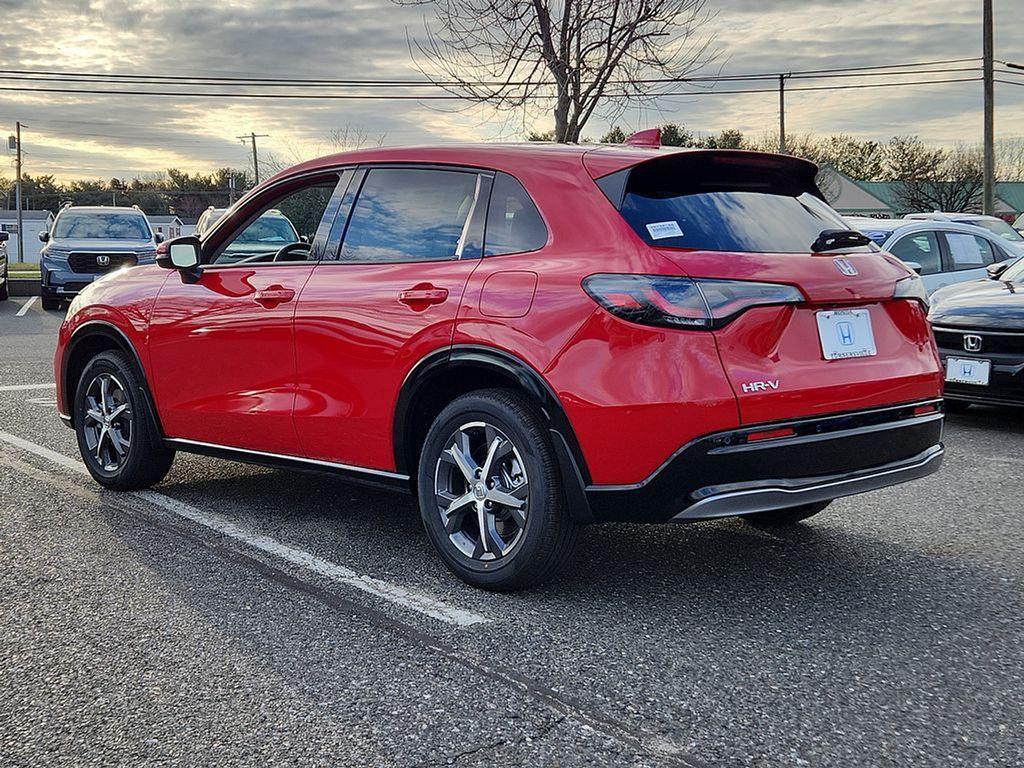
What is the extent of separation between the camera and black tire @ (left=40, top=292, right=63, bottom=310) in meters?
20.4

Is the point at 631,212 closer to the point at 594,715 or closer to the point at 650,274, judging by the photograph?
the point at 650,274

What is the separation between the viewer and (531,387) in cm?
392

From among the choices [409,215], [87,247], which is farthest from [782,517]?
[87,247]

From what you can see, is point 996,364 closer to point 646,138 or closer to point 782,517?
point 782,517

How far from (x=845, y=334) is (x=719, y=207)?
0.64 m

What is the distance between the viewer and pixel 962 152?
82.9 m

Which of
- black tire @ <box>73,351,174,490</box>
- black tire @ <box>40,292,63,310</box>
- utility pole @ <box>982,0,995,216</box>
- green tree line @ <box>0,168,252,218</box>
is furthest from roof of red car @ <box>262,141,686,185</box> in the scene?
green tree line @ <box>0,168,252,218</box>

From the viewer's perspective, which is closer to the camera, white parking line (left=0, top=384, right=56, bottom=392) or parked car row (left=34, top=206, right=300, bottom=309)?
white parking line (left=0, top=384, right=56, bottom=392)

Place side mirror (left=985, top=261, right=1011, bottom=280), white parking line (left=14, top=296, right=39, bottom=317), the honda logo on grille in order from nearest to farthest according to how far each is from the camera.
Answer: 1. the honda logo on grille
2. side mirror (left=985, top=261, right=1011, bottom=280)
3. white parking line (left=14, top=296, right=39, bottom=317)

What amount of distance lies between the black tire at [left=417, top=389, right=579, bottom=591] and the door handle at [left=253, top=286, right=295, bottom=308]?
1027mm

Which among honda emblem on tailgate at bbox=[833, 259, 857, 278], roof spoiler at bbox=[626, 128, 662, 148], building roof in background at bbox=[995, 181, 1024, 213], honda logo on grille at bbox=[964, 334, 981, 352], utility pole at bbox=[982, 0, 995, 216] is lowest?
honda logo on grille at bbox=[964, 334, 981, 352]

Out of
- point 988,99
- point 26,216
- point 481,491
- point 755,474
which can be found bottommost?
point 481,491

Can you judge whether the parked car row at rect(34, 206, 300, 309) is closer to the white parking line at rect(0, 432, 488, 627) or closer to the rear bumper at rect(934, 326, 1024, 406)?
the rear bumper at rect(934, 326, 1024, 406)

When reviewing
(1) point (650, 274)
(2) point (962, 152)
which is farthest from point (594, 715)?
(2) point (962, 152)
